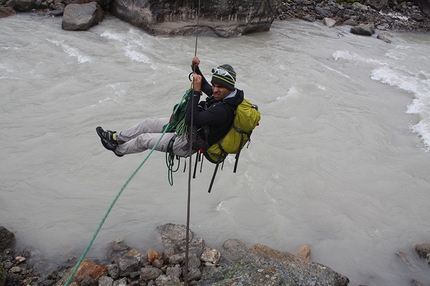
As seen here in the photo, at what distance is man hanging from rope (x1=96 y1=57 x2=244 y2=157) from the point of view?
421 cm

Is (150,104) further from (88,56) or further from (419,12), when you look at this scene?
(419,12)

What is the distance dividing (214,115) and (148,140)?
0.98 m

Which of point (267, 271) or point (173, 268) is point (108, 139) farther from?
point (267, 271)

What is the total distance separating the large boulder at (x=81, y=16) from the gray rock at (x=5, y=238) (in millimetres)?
9811

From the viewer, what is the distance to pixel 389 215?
258 inches

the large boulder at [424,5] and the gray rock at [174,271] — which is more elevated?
the large boulder at [424,5]

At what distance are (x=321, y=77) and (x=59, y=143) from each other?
8.05 meters

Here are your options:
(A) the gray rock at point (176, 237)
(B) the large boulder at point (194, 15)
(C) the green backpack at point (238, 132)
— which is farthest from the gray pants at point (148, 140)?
(B) the large boulder at point (194, 15)

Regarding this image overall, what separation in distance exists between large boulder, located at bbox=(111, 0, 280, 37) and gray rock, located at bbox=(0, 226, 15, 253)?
10130mm

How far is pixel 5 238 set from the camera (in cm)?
510

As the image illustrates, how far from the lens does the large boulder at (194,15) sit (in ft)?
45.3

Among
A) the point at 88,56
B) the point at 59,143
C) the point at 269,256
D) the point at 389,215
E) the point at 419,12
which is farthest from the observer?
the point at 419,12

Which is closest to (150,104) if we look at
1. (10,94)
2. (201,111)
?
(10,94)

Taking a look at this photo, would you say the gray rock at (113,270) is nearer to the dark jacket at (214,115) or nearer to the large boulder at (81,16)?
the dark jacket at (214,115)
